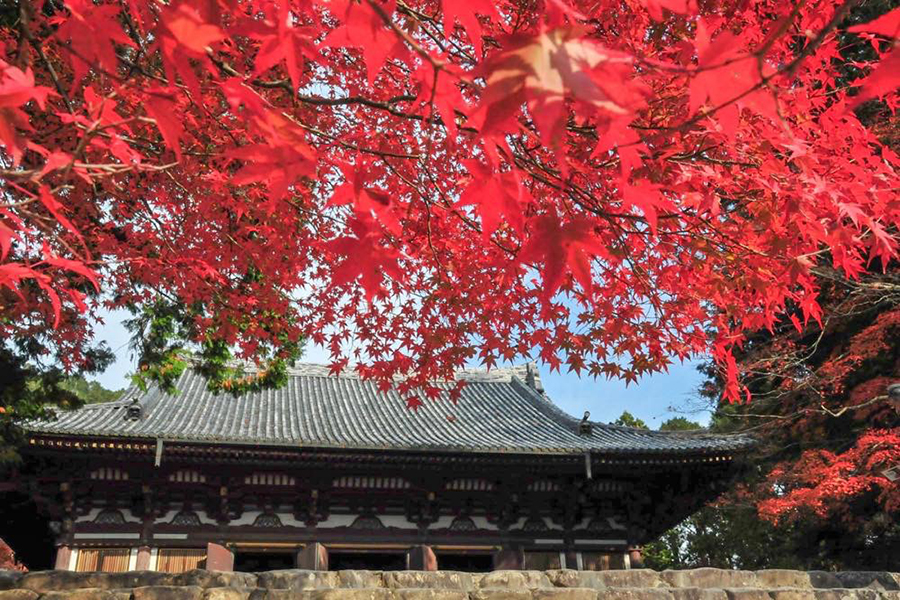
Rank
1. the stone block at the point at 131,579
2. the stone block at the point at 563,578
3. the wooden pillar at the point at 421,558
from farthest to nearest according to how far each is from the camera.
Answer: the wooden pillar at the point at 421,558 → the stone block at the point at 563,578 → the stone block at the point at 131,579

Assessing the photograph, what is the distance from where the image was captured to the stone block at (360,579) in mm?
4379

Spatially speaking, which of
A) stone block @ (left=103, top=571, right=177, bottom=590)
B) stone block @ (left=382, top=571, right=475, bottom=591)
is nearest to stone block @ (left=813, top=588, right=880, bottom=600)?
stone block @ (left=382, top=571, right=475, bottom=591)

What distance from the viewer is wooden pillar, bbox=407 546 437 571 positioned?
9594 mm

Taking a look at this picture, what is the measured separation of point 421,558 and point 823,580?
5.84 m

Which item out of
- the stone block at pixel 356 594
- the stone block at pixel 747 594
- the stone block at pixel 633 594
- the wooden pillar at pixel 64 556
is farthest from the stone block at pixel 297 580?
the wooden pillar at pixel 64 556

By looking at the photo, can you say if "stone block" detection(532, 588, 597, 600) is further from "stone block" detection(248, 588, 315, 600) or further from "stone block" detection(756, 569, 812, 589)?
"stone block" detection(756, 569, 812, 589)

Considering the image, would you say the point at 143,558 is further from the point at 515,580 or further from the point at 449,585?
the point at 515,580

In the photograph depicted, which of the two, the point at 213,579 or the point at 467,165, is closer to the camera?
the point at 467,165

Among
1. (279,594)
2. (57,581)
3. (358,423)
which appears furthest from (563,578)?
(358,423)

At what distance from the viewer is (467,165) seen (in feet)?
5.96

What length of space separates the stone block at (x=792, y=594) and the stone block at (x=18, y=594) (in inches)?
196

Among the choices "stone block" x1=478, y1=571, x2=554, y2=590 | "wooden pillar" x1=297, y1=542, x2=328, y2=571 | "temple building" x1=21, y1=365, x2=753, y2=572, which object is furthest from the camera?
"wooden pillar" x1=297, y1=542, x2=328, y2=571

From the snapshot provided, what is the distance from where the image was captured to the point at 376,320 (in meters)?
6.57

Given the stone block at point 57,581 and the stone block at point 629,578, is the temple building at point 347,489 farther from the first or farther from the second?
the stone block at point 629,578
